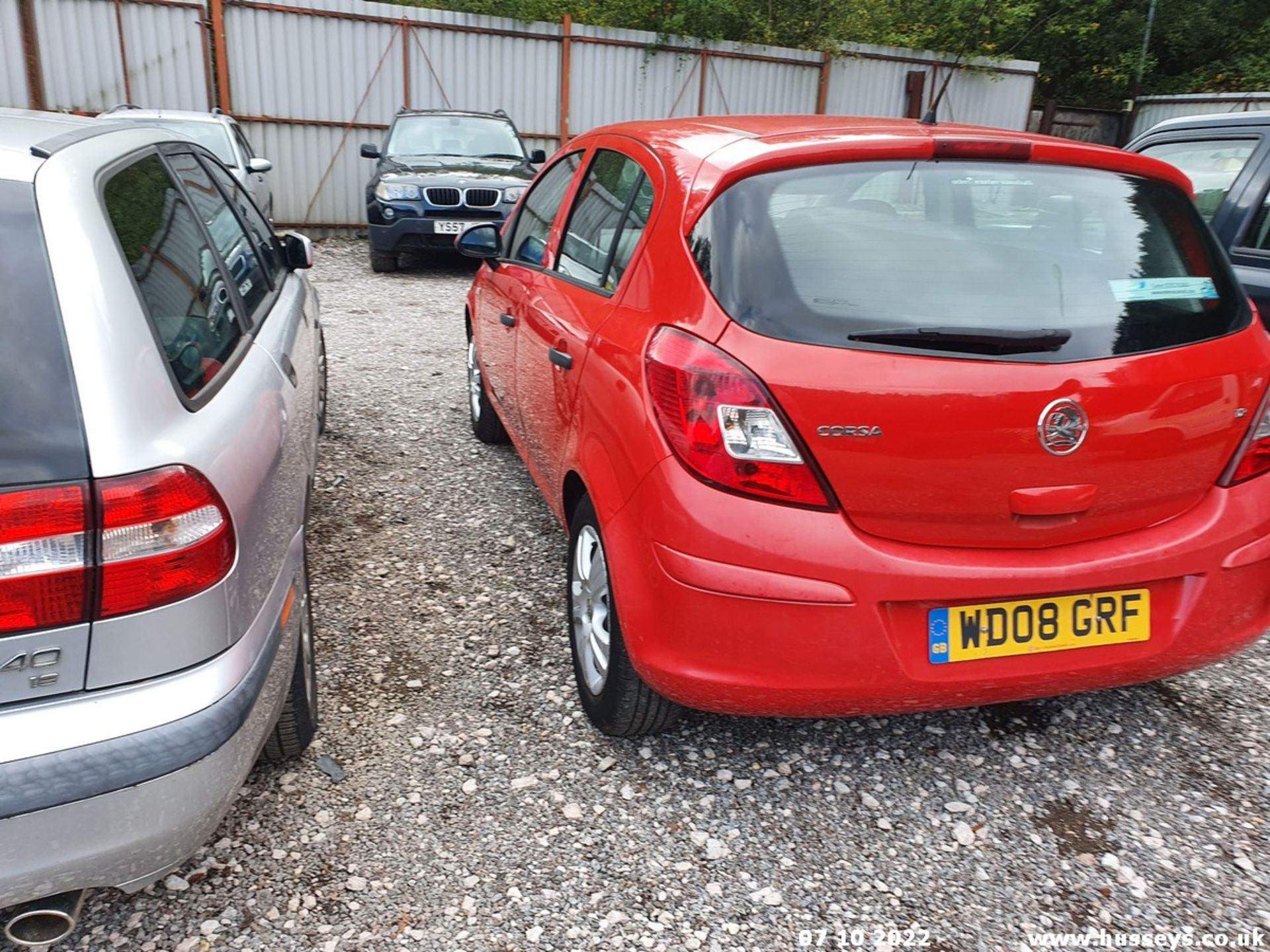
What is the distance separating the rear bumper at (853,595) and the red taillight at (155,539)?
3.14ft

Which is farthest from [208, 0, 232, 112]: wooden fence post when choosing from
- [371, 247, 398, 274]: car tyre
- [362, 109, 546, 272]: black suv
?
[371, 247, 398, 274]: car tyre

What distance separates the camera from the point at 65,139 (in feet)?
6.72

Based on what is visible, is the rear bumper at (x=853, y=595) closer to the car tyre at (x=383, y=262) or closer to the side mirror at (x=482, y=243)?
the side mirror at (x=482, y=243)

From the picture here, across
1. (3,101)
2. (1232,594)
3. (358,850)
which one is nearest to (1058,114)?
(3,101)

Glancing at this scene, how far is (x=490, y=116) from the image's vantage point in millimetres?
Result: 11297

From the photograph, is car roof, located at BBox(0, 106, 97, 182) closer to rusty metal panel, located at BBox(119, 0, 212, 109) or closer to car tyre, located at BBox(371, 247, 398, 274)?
car tyre, located at BBox(371, 247, 398, 274)

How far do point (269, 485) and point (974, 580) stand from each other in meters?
1.58

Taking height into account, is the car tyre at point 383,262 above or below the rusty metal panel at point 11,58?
below

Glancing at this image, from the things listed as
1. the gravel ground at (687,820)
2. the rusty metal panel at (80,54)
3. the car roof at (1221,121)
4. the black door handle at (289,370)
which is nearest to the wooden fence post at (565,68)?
the rusty metal panel at (80,54)

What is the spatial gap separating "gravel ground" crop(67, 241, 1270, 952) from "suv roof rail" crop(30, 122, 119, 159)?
61.5 inches

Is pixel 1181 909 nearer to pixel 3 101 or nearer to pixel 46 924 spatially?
pixel 46 924

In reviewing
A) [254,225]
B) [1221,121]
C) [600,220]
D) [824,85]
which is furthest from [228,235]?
[824,85]

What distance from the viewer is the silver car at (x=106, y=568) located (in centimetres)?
152

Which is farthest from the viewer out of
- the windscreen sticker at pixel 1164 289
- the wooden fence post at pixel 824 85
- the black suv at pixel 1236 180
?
the wooden fence post at pixel 824 85
